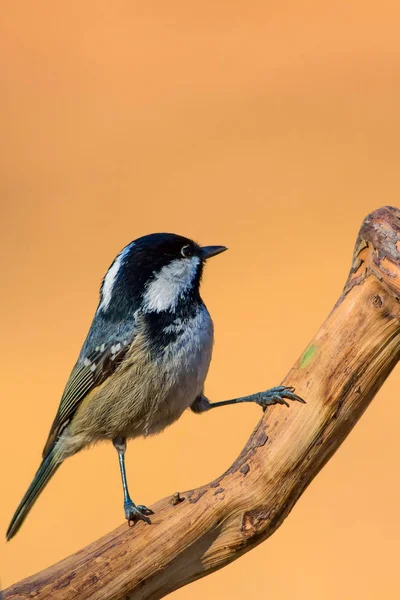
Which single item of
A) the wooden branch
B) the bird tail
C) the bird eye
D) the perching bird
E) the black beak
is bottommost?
the wooden branch

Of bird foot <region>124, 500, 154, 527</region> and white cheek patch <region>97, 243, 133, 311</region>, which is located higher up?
white cheek patch <region>97, 243, 133, 311</region>

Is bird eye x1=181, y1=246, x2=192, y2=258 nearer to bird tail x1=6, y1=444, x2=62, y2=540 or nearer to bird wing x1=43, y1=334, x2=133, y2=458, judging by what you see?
bird wing x1=43, y1=334, x2=133, y2=458

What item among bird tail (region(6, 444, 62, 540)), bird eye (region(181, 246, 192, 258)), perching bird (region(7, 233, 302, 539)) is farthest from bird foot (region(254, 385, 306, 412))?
bird tail (region(6, 444, 62, 540))

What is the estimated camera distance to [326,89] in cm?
1305

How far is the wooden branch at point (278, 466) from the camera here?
9.64 feet

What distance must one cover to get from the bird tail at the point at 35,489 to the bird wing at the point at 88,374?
6cm

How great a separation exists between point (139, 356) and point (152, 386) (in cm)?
13

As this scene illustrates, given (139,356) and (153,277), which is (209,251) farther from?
(139,356)

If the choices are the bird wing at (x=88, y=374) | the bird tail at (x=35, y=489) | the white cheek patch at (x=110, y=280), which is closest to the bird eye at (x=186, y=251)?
the white cheek patch at (x=110, y=280)

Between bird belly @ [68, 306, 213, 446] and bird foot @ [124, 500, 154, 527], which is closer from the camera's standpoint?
bird foot @ [124, 500, 154, 527]

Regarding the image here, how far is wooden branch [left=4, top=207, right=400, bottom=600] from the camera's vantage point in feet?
9.64

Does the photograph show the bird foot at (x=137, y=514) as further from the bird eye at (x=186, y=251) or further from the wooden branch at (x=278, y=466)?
the bird eye at (x=186, y=251)

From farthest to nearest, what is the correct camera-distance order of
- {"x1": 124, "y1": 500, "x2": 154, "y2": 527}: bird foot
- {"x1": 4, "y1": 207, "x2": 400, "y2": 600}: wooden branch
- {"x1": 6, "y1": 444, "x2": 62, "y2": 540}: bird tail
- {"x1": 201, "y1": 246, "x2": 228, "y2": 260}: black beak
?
1. {"x1": 201, "y1": 246, "x2": 228, "y2": 260}: black beak
2. {"x1": 6, "y1": 444, "x2": 62, "y2": 540}: bird tail
3. {"x1": 124, "y1": 500, "x2": 154, "y2": 527}: bird foot
4. {"x1": 4, "y1": 207, "x2": 400, "y2": 600}: wooden branch

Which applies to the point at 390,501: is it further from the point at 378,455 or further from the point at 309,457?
the point at 309,457
